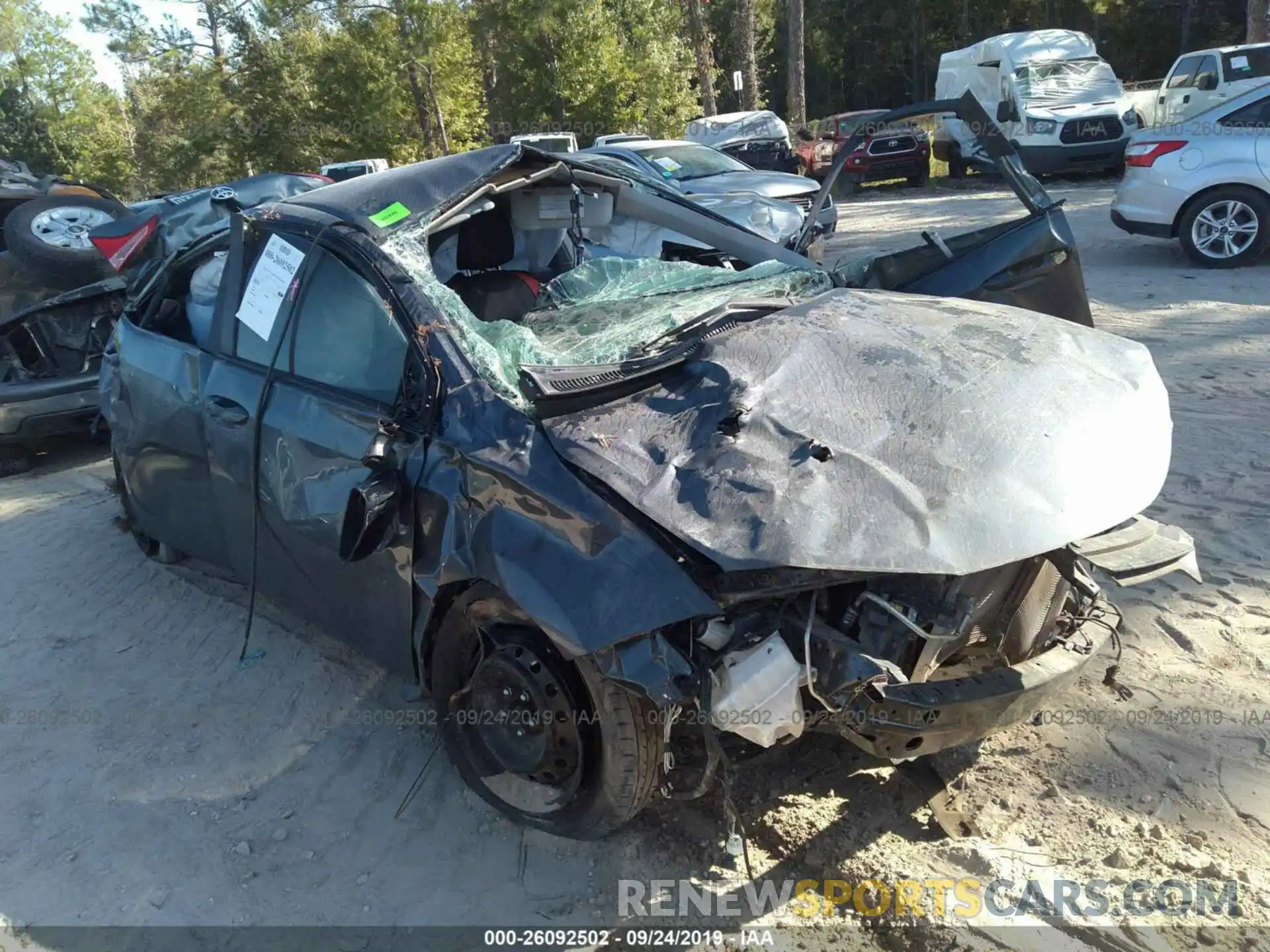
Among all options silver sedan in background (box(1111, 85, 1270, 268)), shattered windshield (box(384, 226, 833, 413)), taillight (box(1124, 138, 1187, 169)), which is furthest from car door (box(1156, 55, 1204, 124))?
shattered windshield (box(384, 226, 833, 413))

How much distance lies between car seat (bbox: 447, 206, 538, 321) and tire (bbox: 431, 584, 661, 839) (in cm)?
149

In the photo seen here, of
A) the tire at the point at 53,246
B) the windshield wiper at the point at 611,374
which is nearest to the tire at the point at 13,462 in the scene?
the tire at the point at 53,246

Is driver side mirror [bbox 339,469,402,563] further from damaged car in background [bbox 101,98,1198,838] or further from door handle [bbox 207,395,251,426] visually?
door handle [bbox 207,395,251,426]

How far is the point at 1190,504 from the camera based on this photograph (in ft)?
15.0

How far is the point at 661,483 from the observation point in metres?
2.46

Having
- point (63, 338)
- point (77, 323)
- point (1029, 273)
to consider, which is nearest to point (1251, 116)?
point (1029, 273)

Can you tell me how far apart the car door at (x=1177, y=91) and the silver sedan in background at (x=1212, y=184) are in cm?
773

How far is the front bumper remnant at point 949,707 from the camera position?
235 centimetres

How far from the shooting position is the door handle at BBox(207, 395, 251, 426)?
3578 millimetres

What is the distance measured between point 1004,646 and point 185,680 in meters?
3.27

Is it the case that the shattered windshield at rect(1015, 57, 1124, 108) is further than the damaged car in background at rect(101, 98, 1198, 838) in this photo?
Yes

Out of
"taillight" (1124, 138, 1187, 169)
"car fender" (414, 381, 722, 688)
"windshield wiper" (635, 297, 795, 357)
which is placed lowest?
"car fender" (414, 381, 722, 688)

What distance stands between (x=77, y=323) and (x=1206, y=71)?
1668 centimetres

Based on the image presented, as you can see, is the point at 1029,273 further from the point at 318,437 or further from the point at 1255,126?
the point at 1255,126
